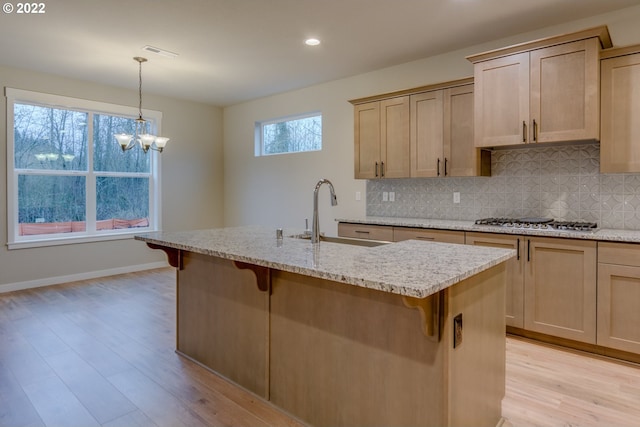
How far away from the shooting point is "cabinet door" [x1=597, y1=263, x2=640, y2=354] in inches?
102

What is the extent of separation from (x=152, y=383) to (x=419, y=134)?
3.10 meters

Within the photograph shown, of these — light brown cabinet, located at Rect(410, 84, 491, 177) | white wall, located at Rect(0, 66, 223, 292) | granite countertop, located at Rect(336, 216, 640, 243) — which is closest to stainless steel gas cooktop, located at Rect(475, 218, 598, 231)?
granite countertop, located at Rect(336, 216, 640, 243)

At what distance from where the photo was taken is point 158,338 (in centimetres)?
315

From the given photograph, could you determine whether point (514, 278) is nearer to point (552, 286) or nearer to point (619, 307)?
point (552, 286)

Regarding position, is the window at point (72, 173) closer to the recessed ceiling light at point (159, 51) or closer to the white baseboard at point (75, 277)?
the white baseboard at point (75, 277)

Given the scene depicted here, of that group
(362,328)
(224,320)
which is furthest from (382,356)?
(224,320)

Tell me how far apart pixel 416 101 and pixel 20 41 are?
151 inches

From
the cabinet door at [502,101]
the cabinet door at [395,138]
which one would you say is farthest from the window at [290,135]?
the cabinet door at [502,101]

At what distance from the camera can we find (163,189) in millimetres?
5961

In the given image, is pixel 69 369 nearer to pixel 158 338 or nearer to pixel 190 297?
pixel 158 338

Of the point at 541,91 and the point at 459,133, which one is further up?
the point at 541,91

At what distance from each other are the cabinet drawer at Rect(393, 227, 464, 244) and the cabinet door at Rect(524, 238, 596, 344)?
0.56 m

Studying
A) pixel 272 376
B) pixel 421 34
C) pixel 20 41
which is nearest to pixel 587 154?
pixel 421 34

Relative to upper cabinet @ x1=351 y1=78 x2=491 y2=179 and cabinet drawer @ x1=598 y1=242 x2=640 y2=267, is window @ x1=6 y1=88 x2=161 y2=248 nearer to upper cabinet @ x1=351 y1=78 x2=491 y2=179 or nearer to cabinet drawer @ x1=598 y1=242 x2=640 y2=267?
upper cabinet @ x1=351 y1=78 x2=491 y2=179
